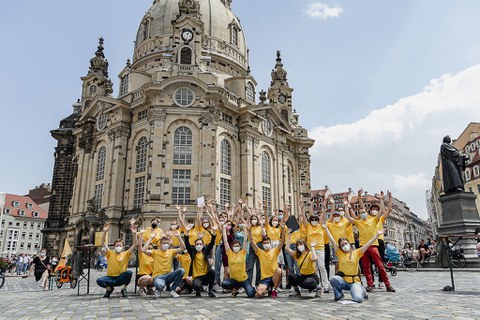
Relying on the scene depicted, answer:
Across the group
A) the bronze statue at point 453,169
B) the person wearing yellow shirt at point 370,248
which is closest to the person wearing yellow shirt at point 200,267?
the person wearing yellow shirt at point 370,248

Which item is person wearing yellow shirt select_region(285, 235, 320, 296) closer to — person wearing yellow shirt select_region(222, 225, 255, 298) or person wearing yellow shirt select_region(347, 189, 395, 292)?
person wearing yellow shirt select_region(222, 225, 255, 298)

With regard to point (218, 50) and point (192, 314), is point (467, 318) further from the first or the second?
point (218, 50)

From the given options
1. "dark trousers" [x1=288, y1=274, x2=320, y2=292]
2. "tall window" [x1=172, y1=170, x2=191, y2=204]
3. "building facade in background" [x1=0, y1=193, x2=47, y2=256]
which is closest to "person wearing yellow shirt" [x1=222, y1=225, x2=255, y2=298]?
"dark trousers" [x1=288, y1=274, x2=320, y2=292]

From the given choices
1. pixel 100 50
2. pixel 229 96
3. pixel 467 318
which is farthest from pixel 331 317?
pixel 100 50

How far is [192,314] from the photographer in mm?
6984

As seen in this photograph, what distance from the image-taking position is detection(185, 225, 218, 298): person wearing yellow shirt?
986cm

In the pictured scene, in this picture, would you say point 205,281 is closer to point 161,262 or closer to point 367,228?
point 161,262

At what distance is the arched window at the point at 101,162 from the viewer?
39500mm

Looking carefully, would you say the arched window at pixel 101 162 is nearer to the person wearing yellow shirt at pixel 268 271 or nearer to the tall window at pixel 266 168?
the tall window at pixel 266 168

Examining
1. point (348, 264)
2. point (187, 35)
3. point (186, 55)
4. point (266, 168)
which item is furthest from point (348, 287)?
point (187, 35)

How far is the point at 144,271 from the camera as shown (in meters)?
10.6

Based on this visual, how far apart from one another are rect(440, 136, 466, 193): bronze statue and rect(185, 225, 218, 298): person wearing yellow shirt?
11702 millimetres

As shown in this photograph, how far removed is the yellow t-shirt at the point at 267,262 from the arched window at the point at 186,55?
33843 millimetres

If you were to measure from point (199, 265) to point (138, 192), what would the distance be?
89.3ft
